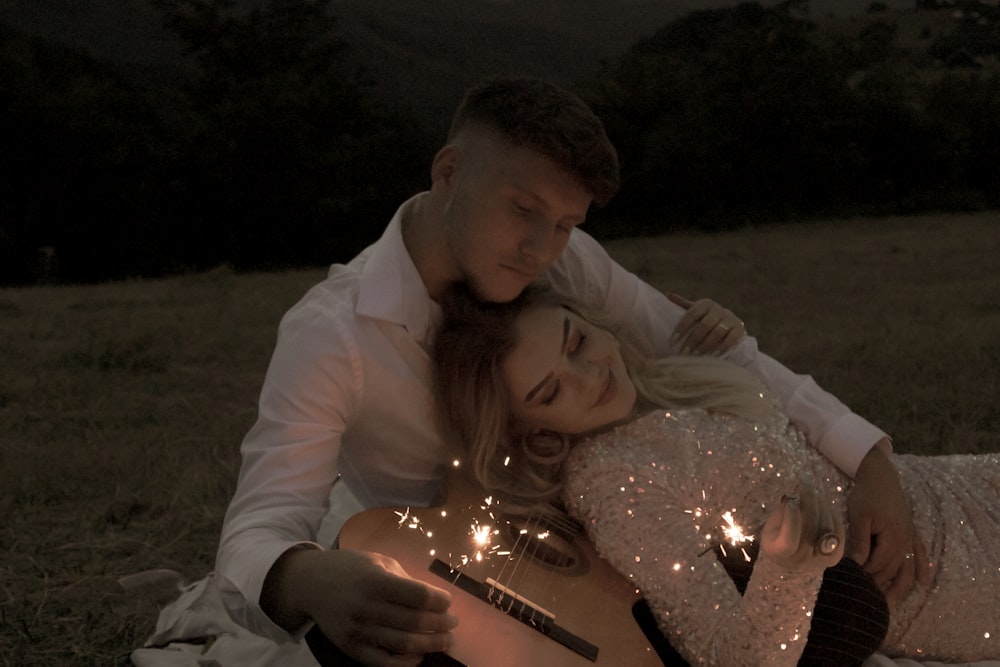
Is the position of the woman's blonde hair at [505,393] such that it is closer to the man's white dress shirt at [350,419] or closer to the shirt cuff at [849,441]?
the man's white dress shirt at [350,419]

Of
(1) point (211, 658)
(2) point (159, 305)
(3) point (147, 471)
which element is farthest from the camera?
(2) point (159, 305)

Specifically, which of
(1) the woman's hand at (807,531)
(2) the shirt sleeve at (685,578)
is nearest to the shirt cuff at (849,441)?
(2) the shirt sleeve at (685,578)

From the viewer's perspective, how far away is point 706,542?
1.62 metres

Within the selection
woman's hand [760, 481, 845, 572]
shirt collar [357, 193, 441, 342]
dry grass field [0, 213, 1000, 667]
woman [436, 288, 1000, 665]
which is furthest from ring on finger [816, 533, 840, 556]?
dry grass field [0, 213, 1000, 667]

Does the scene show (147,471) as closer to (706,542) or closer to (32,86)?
(706,542)

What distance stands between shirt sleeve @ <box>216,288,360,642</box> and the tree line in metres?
6.70

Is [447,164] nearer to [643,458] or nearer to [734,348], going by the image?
[643,458]

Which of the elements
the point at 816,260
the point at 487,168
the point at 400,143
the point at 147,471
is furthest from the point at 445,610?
the point at 400,143

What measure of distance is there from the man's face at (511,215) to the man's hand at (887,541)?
0.83m

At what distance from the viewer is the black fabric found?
1.59 m

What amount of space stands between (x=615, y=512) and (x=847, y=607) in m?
0.43

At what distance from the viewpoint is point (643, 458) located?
68.1 inches

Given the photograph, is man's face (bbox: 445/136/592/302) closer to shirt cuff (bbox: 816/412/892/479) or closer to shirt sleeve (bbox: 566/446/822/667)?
shirt sleeve (bbox: 566/446/822/667)

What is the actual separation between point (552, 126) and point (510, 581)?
0.86 m
